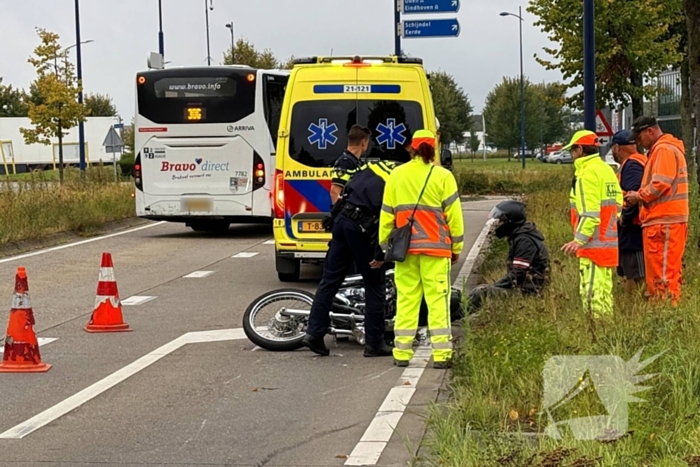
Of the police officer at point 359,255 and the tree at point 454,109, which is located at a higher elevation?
the tree at point 454,109

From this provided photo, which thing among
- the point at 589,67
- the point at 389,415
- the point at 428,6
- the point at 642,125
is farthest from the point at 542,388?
the point at 428,6

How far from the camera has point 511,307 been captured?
29.5 ft

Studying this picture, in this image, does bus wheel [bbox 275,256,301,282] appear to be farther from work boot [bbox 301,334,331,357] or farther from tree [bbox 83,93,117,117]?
tree [bbox 83,93,117,117]

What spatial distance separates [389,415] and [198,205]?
A: 44.6 feet

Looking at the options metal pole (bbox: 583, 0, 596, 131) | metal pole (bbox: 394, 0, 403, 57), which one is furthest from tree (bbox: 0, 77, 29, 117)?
metal pole (bbox: 583, 0, 596, 131)

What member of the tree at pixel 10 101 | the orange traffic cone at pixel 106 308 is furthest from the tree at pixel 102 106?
the orange traffic cone at pixel 106 308

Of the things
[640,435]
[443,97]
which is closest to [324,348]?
[640,435]

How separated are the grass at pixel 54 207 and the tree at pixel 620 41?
11825 millimetres

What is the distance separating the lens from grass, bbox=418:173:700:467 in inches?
211

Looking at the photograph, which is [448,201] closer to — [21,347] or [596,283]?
[596,283]

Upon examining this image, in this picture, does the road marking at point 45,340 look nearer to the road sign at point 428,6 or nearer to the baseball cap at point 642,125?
the baseball cap at point 642,125

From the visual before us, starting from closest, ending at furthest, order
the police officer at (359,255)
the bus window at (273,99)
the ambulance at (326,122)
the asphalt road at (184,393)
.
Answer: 1. the asphalt road at (184,393)
2. the police officer at (359,255)
3. the ambulance at (326,122)
4. the bus window at (273,99)

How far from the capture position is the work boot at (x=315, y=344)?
8930 mm

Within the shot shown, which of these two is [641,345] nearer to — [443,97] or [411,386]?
[411,386]
